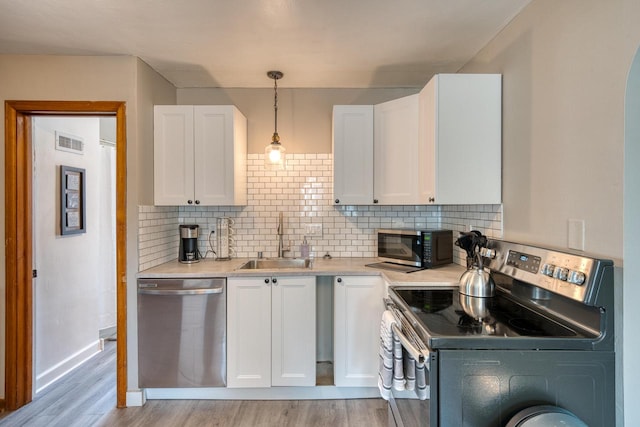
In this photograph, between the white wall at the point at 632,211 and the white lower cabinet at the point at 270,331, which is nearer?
the white wall at the point at 632,211

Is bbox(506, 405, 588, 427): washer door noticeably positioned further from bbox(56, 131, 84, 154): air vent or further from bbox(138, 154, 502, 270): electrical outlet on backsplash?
bbox(56, 131, 84, 154): air vent

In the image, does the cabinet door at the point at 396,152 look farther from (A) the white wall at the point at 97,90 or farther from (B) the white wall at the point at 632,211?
(A) the white wall at the point at 97,90

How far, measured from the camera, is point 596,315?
4.02ft

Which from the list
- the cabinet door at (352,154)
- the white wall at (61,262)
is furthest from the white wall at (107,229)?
the cabinet door at (352,154)

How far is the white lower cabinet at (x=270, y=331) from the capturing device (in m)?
2.31

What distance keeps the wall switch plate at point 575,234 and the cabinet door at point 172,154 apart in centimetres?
234

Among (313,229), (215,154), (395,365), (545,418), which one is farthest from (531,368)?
(215,154)

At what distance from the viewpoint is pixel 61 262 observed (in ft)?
9.13

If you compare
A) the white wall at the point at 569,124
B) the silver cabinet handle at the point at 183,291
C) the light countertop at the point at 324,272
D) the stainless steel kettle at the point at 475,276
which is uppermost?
the white wall at the point at 569,124

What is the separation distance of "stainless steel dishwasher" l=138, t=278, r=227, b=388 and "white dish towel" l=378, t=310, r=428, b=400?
1190 mm

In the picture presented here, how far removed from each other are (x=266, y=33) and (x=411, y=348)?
6.24ft

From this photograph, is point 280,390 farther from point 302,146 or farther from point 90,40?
point 90,40

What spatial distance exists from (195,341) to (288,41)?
2.09 meters

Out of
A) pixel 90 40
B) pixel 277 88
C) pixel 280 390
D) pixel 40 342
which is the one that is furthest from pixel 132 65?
pixel 280 390
